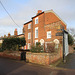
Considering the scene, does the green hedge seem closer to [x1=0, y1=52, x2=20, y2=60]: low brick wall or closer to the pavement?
[x1=0, y1=52, x2=20, y2=60]: low brick wall

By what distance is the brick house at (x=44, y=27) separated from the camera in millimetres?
17433

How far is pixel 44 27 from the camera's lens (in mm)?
19828

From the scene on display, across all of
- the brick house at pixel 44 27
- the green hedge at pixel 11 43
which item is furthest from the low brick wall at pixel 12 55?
the brick house at pixel 44 27

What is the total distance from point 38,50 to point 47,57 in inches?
80.8

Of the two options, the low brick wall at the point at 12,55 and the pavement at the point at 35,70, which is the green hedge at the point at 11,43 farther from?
the pavement at the point at 35,70

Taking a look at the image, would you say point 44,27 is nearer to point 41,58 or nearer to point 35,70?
point 41,58

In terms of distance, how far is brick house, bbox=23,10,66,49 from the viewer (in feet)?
57.2

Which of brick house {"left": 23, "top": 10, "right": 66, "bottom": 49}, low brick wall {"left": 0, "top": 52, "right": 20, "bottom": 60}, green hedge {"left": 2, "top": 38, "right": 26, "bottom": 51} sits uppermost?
brick house {"left": 23, "top": 10, "right": 66, "bottom": 49}

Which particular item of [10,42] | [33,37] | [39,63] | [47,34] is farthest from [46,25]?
[39,63]

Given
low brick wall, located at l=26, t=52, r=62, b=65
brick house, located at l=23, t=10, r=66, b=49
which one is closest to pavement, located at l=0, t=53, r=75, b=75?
low brick wall, located at l=26, t=52, r=62, b=65

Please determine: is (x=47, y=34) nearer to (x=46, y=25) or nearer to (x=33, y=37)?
(x=46, y=25)

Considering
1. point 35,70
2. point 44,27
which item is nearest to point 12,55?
point 35,70

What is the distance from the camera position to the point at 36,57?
31.6 feet

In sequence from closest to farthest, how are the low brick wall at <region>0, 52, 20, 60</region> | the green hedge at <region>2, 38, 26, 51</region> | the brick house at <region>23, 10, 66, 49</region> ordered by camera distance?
the low brick wall at <region>0, 52, 20, 60</region> < the green hedge at <region>2, 38, 26, 51</region> < the brick house at <region>23, 10, 66, 49</region>
